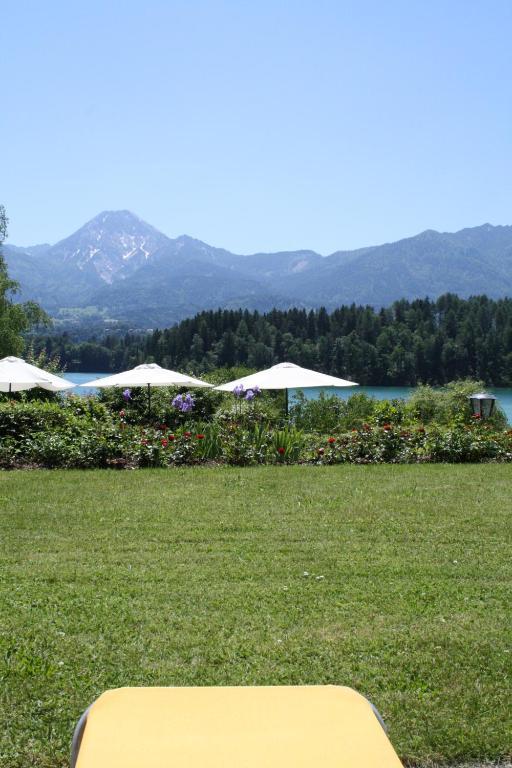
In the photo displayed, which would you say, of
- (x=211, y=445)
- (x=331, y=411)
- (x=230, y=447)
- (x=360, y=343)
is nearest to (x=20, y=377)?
(x=211, y=445)

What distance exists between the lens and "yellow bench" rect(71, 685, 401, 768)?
177cm

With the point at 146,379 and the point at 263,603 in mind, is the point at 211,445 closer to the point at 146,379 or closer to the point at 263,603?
the point at 146,379

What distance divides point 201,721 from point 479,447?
10.1 metres

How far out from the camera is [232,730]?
1899mm

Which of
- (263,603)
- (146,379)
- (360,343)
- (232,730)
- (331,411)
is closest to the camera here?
(232,730)

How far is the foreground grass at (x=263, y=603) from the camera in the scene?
3.50 m

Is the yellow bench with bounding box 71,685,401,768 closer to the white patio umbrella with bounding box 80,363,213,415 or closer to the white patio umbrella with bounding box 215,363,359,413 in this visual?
the white patio umbrella with bounding box 215,363,359,413

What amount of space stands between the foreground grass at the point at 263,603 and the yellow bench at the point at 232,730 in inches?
50.7

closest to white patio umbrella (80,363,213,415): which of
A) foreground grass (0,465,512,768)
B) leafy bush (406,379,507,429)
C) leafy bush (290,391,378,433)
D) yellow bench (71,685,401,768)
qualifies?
leafy bush (290,391,378,433)

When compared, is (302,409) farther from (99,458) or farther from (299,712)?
(299,712)

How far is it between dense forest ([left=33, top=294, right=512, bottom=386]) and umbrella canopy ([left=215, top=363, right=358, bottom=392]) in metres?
42.2

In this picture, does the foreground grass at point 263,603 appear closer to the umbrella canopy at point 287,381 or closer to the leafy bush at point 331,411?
the umbrella canopy at point 287,381

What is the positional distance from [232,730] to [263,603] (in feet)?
10.0

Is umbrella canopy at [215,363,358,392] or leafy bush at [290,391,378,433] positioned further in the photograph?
leafy bush at [290,391,378,433]
